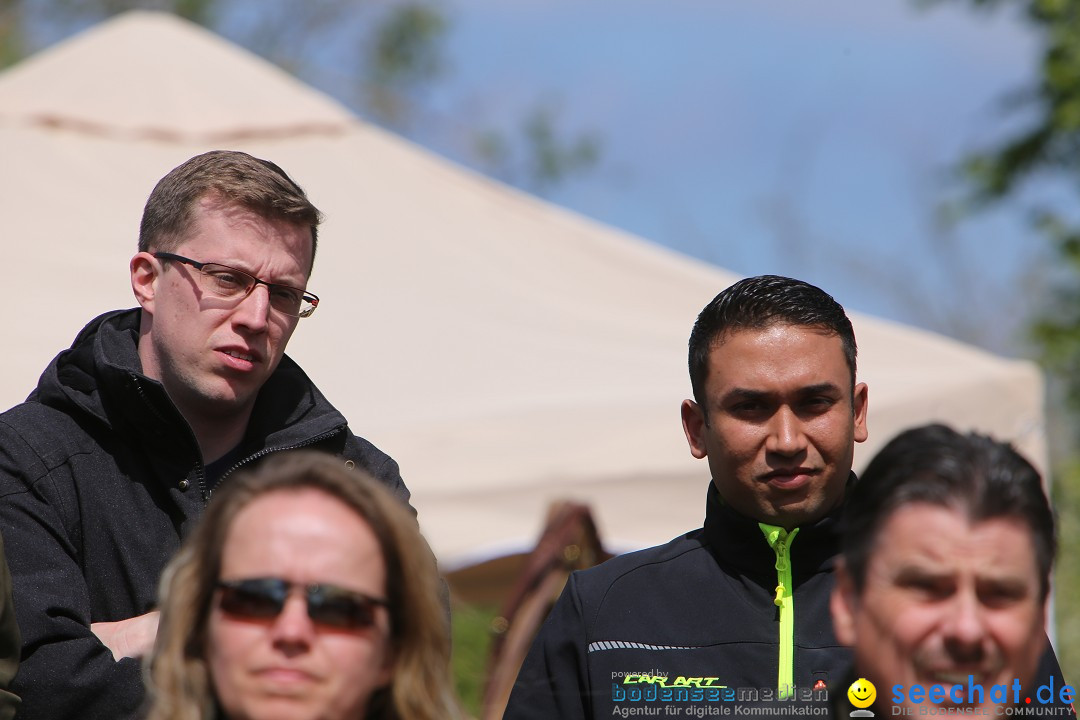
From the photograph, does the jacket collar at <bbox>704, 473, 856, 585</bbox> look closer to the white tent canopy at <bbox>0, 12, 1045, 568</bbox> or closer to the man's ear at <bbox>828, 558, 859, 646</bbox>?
the man's ear at <bbox>828, 558, 859, 646</bbox>

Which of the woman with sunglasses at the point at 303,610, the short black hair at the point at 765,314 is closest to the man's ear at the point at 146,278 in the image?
the woman with sunglasses at the point at 303,610

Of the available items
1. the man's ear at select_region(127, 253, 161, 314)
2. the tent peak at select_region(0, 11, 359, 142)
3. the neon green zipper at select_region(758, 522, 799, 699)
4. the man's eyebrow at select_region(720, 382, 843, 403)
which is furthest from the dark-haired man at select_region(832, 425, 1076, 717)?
the tent peak at select_region(0, 11, 359, 142)

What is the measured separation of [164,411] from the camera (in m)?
2.57

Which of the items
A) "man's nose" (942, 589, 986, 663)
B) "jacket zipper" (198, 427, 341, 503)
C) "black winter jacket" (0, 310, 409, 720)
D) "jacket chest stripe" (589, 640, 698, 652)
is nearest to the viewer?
"man's nose" (942, 589, 986, 663)

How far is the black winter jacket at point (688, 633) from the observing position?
91.0 inches

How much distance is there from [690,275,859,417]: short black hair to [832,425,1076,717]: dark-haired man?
0.73m

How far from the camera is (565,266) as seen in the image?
601 centimetres

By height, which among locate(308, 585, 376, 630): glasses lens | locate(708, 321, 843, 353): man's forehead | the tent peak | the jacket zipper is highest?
the tent peak

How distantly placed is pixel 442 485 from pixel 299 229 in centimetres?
178

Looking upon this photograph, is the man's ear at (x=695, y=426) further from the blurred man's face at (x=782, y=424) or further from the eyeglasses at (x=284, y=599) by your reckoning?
the eyeglasses at (x=284, y=599)

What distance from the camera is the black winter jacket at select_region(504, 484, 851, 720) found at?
231 centimetres

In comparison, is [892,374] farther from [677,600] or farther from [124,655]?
[124,655]

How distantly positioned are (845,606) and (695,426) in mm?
809

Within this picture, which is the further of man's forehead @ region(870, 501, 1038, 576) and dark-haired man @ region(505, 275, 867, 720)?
dark-haired man @ region(505, 275, 867, 720)
